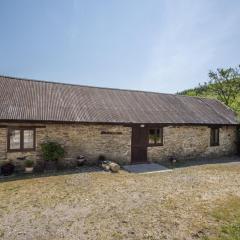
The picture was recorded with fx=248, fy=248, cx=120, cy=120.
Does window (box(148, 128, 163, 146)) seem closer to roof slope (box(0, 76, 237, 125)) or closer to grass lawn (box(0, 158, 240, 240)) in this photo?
roof slope (box(0, 76, 237, 125))

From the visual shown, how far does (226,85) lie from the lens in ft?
110

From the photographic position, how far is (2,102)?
13219 mm

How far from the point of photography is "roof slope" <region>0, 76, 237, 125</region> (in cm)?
1352

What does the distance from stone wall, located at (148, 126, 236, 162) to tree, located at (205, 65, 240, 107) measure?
14417 mm

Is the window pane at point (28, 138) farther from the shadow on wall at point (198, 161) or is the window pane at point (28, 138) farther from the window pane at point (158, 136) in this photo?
the shadow on wall at point (198, 161)

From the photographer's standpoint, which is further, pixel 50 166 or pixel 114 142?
pixel 114 142

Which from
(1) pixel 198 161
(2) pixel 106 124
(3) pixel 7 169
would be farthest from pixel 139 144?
(3) pixel 7 169

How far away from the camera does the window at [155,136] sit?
16.2 metres

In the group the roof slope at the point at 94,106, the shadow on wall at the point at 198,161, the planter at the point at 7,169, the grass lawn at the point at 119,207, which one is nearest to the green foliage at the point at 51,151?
the roof slope at the point at 94,106

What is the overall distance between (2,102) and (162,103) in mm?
11683

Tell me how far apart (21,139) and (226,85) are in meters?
29.0

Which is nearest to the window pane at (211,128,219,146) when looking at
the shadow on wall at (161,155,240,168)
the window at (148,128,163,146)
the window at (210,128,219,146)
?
the window at (210,128,219,146)

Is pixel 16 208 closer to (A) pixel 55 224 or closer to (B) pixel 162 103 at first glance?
(A) pixel 55 224

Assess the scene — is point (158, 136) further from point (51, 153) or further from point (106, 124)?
point (51, 153)
